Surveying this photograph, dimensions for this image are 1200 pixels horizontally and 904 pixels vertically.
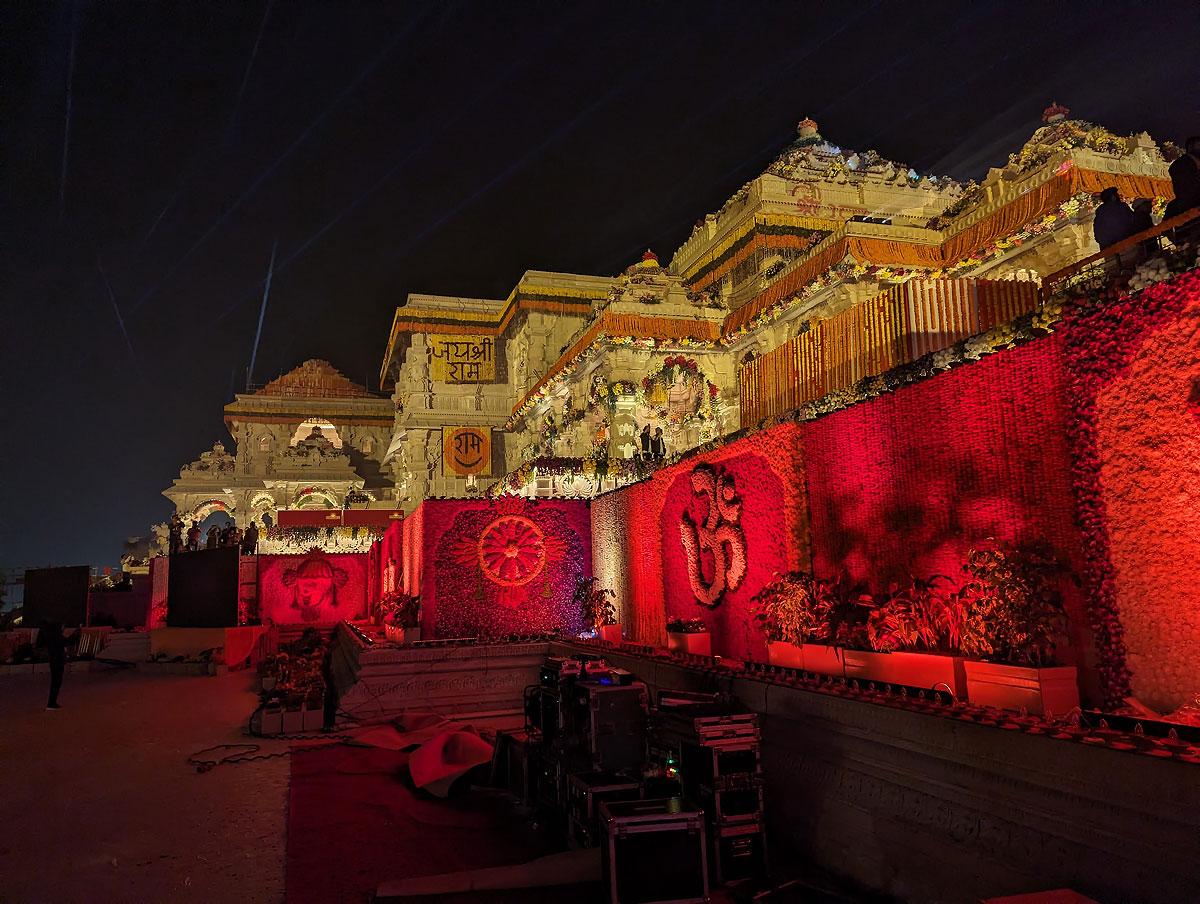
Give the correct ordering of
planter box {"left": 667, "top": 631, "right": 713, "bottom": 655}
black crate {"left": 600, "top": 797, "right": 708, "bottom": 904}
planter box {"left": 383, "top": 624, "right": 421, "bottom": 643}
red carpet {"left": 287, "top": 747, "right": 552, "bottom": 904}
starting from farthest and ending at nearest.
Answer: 1. planter box {"left": 383, "top": 624, "right": 421, "bottom": 643}
2. planter box {"left": 667, "top": 631, "right": 713, "bottom": 655}
3. red carpet {"left": 287, "top": 747, "right": 552, "bottom": 904}
4. black crate {"left": 600, "top": 797, "right": 708, "bottom": 904}

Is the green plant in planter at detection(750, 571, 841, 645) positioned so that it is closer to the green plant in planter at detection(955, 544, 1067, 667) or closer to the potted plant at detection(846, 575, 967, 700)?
the potted plant at detection(846, 575, 967, 700)

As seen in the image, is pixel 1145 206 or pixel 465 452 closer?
pixel 1145 206

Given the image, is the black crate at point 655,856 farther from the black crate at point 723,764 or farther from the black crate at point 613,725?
the black crate at point 613,725

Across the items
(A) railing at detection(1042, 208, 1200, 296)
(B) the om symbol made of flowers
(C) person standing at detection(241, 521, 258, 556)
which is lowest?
(B) the om symbol made of flowers

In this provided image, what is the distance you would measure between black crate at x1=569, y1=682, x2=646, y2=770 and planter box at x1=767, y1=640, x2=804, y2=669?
1.65 meters

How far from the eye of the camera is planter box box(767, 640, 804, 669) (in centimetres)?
676

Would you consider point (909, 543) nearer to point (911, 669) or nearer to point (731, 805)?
point (911, 669)

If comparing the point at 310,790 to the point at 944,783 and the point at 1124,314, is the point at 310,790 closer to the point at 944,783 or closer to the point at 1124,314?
the point at 944,783

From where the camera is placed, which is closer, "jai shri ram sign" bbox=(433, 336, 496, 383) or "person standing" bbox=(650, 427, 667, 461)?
"person standing" bbox=(650, 427, 667, 461)

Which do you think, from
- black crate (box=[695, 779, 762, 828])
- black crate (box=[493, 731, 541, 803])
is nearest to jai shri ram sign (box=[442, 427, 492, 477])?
black crate (box=[493, 731, 541, 803])

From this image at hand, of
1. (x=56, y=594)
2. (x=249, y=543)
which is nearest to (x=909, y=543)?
(x=249, y=543)

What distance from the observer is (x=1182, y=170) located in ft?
15.2

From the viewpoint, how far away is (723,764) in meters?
4.57

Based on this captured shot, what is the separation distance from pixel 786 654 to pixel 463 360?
3108 centimetres
